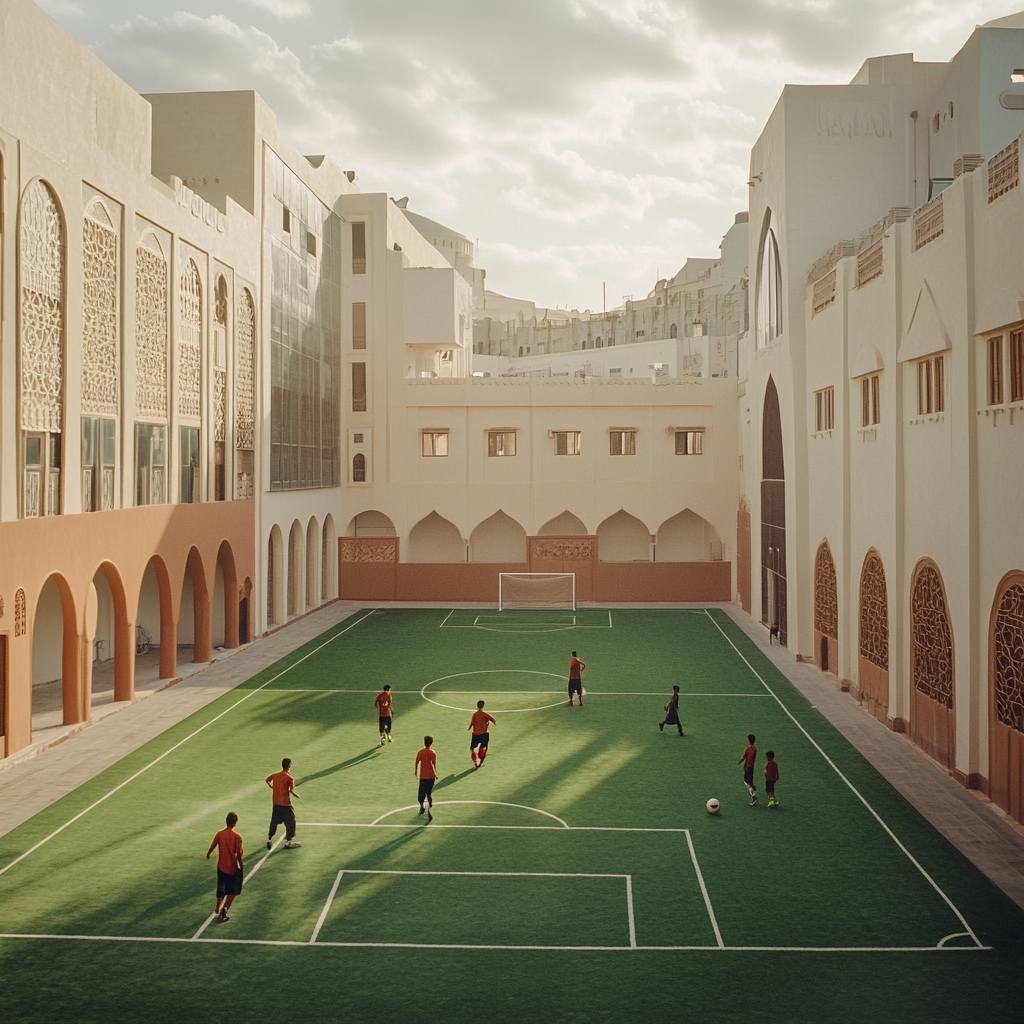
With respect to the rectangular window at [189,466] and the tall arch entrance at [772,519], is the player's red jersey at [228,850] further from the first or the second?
the tall arch entrance at [772,519]

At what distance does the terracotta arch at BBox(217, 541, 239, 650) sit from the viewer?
30328 millimetres

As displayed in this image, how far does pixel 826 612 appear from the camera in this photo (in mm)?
27078

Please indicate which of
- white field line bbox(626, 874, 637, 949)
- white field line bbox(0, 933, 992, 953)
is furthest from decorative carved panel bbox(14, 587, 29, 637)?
white field line bbox(626, 874, 637, 949)

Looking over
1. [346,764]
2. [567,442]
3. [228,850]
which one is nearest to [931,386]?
[346,764]

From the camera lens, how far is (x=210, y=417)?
28.6 m

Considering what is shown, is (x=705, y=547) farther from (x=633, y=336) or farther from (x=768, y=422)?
(x=633, y=336)

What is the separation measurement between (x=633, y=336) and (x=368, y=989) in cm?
6715

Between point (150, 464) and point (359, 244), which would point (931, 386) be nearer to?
point (150, 464)

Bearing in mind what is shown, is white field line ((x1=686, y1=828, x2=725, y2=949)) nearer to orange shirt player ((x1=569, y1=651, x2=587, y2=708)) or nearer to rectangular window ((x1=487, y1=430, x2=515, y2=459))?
orange shirt player ((x1=569, y1=651, x2=587, y2=708))

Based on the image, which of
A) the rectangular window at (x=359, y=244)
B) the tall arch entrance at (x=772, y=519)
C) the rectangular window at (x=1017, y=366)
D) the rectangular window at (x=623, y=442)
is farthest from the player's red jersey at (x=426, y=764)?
the rectangular window at (x=359, y=244)

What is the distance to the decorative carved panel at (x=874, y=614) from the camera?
2195 centimetres

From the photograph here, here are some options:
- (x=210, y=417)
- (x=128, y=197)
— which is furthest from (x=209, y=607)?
(x=128, y=197)

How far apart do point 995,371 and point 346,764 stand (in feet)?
41.2

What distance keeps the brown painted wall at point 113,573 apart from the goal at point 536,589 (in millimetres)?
11749
